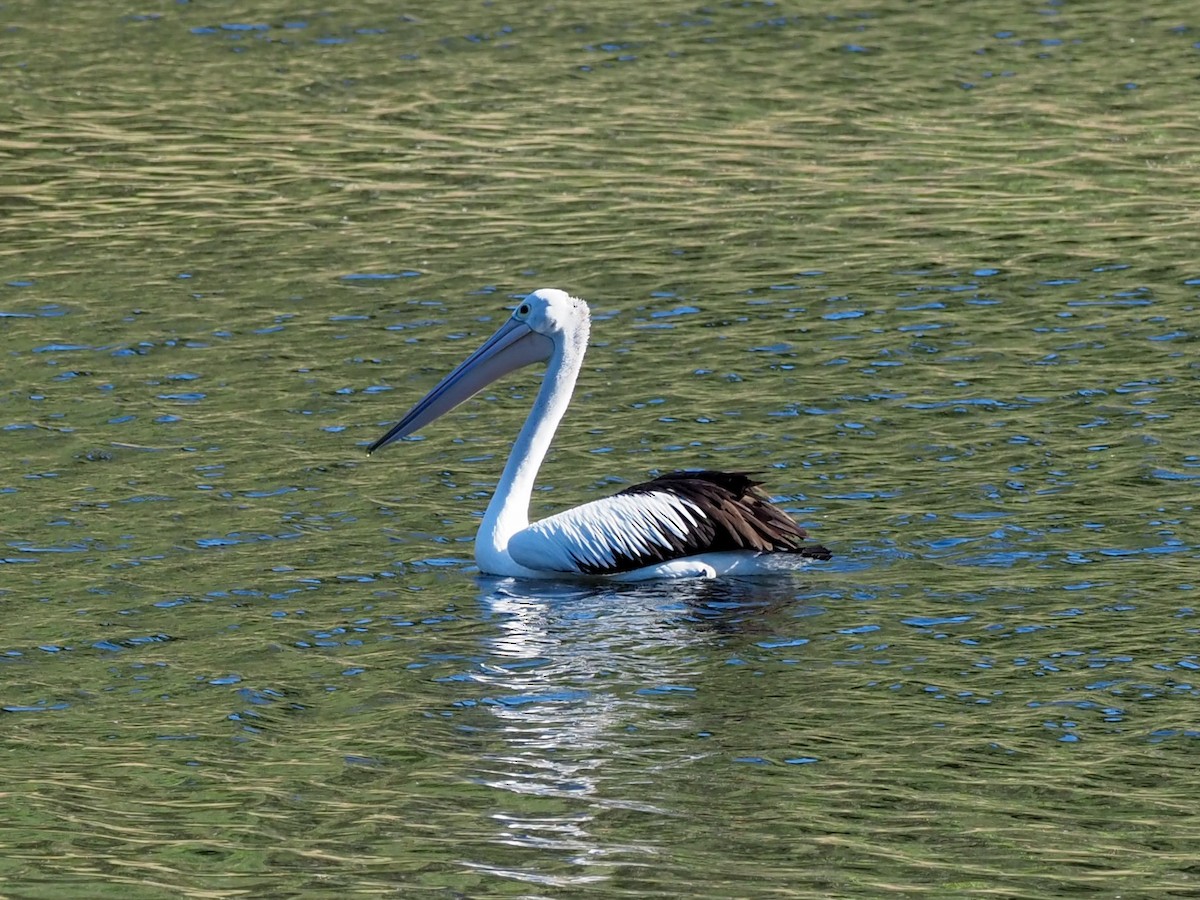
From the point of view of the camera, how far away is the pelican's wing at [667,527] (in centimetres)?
884

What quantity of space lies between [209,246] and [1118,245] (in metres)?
6.36

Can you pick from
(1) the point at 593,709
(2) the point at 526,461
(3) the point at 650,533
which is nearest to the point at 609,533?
(3) the point at 650,533

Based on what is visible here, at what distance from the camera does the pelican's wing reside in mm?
8836

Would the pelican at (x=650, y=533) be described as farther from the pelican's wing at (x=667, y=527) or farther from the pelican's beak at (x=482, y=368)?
the pelican's beak at (x=482, y=368)

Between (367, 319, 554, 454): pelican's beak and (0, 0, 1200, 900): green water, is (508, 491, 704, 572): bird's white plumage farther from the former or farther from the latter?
(367, 319, 554, 454): pelican's beak

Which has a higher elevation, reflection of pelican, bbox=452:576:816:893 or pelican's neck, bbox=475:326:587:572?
pelican's neck, bbox=475:326:587:572

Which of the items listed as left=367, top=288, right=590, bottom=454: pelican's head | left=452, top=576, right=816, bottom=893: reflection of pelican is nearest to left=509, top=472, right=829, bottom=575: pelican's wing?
left=452, top=576, right=816, bottom=893: reflection of pelican

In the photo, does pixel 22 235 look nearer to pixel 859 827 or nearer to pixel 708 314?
pixel 708 314

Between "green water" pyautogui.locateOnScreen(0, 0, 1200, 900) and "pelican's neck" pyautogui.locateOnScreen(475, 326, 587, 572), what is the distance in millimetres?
279

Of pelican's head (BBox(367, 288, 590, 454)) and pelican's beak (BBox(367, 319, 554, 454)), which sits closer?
pelican's head (BBox(367, 288, 590, 454))

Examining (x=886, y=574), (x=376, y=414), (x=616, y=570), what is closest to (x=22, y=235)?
(x=376, y=414)

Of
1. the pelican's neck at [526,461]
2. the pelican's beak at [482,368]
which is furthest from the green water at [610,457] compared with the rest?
the pelican's beak at [482,368]

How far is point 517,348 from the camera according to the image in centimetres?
996

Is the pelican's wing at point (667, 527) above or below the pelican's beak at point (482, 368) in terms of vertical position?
below
